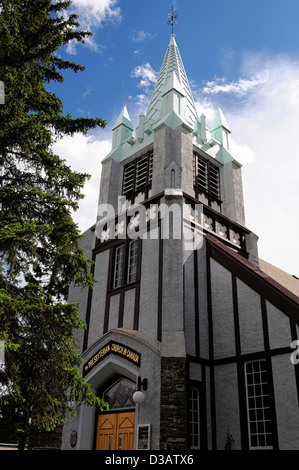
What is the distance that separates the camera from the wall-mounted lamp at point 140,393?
40.8ft

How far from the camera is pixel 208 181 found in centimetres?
1902

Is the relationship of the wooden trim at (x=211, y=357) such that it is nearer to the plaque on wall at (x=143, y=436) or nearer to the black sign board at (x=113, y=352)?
the plaque on wall at (x=143, y=436)

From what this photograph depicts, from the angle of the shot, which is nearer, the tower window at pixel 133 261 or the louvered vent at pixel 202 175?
the tower window at pixel 133 261

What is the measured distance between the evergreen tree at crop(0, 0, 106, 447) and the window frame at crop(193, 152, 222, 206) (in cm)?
758

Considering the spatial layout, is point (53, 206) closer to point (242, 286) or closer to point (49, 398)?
point (49, 398)

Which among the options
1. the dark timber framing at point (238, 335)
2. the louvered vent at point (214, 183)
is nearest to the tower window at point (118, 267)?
the dark timber framing at point (238, 335)

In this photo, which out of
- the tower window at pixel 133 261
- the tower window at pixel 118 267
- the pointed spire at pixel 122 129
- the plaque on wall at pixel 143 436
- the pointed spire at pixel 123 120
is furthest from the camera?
the pointed spire at pixel 123 120

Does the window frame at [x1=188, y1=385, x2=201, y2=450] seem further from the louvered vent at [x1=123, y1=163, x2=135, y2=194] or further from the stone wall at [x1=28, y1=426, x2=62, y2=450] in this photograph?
the louvered vent at [x1=123, y1=163, x2=135, y2=194]

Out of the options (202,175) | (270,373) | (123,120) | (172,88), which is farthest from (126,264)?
(123,120)

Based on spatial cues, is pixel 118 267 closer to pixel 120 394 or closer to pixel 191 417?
pixel 120 394

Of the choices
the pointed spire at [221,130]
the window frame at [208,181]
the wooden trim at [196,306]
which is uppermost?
the pointed spire at [221,130]

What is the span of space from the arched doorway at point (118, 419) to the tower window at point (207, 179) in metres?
8.41

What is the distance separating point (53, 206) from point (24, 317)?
276 centimetres

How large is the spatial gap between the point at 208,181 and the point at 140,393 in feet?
33.1
